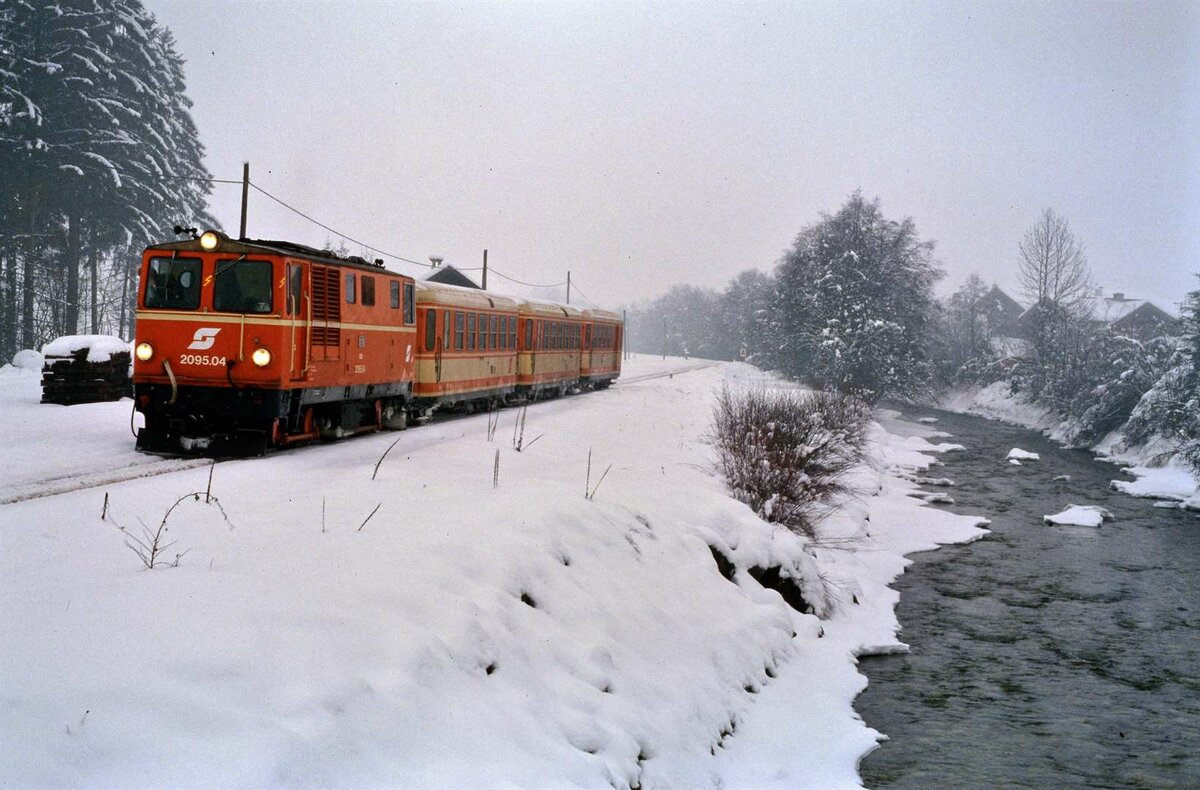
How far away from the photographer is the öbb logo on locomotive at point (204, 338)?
12.3 m

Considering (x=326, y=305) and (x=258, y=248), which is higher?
(x=258, y=248)

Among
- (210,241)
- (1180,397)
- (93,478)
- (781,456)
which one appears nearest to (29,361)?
(210,241)

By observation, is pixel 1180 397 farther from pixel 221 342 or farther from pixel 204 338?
pixel 204 338

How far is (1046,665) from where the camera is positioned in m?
11.1

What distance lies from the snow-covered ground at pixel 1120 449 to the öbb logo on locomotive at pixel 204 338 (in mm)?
22874

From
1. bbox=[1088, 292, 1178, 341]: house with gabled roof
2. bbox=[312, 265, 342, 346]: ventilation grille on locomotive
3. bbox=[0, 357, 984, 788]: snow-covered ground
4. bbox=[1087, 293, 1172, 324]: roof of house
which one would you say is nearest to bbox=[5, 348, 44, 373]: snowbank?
bbox=[0, 357, 984, 788]: snow-covered ground

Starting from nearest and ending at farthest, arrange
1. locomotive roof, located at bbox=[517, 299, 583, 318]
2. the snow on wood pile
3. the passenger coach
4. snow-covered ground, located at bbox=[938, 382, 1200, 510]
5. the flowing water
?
the flowing water → the passenger coach → the snow on wood pile → snow-covered ground, located at bbox=[938, 382, 1200, 510] → locomotive roof, located at bbox=[517, 299, 583, 318]

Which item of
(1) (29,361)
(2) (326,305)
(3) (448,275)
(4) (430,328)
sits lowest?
(1) (29,361)

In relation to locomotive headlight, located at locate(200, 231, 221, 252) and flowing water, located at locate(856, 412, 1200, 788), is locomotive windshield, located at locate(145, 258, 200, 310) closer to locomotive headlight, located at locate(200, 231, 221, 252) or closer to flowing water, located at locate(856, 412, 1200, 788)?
locomotive headlight, located at locate(200, 231, 221, 252)

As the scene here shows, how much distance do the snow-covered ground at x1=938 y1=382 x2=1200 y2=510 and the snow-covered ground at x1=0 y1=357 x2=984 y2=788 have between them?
15.1m

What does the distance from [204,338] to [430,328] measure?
665 centimetres

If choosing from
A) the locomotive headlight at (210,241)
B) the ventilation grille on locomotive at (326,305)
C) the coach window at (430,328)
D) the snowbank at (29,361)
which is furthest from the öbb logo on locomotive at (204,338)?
the snowbank at (29,361)

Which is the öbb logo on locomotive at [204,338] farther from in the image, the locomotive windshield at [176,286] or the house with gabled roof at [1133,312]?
the house with gabled roof at [1133,312]

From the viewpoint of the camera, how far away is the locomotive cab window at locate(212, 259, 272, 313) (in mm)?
12328
